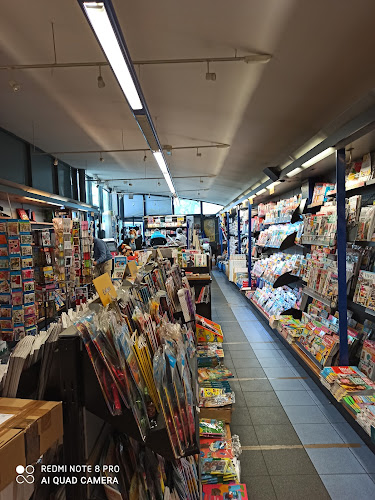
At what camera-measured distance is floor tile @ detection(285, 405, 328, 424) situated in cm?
311

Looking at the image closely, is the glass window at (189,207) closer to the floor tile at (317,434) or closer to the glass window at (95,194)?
the glass window at (95,194)

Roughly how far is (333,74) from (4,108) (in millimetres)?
5186

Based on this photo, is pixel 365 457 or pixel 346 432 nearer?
pixel 365 457

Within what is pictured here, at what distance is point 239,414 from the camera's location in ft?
10.7

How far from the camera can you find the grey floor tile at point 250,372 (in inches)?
163

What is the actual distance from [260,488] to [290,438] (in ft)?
A: 2.24

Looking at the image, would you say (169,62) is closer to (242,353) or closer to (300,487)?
(242,353)

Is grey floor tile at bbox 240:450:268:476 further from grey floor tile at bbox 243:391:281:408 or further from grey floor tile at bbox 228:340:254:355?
grey floor tile at bbox 228:340:254:355

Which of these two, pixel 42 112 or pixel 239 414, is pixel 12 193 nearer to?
pixel 42 112

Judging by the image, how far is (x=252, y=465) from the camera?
2.54 m

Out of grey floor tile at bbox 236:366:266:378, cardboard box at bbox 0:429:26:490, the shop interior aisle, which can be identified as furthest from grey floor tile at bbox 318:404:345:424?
cardboard box at bbox 0:429:26:490

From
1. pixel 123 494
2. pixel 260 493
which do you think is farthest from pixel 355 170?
pixel 123 494

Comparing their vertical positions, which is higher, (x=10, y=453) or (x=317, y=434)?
(x=10, y=453)

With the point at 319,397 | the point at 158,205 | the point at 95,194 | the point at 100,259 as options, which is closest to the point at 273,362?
the point at 319,397
